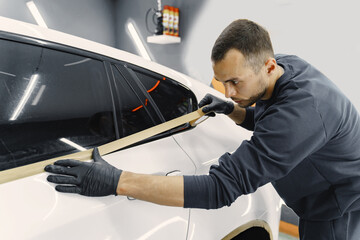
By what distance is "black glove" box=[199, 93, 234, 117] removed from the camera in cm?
122

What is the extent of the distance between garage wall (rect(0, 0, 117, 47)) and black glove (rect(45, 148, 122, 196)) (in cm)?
438

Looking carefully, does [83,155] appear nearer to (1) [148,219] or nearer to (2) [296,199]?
(1) [148,219]

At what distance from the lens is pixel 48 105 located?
750mm

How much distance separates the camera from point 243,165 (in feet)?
2.76

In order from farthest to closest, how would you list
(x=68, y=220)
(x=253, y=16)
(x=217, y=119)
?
1. (x=253, y=16)
2. (x=217, y=119)
3. (x=68, y=220)

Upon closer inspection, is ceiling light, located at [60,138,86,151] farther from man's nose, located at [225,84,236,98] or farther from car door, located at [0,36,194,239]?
man's nose, located at [225,84,236,98]

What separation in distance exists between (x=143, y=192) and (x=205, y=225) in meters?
0.34

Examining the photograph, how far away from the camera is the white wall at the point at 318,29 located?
2316 mm

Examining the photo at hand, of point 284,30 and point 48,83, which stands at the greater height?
point 284,30

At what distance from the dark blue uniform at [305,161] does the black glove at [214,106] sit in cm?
21

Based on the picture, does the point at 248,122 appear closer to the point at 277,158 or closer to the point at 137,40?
the point at 277,158

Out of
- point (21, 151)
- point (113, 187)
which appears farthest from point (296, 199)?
point (21, 151)

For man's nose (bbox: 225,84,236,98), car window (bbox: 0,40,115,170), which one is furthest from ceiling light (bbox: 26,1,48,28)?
man's nose (bbox: 225,84,236,98)

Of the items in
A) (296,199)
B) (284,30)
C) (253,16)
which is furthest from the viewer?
(253,16)
